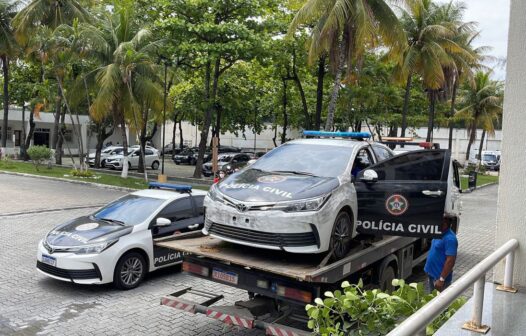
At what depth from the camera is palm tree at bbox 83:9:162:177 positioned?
790 inches

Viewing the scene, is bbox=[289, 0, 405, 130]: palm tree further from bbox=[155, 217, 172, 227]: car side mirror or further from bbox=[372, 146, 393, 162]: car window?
bbox=[155, 217, 172, 227]: car side mirror

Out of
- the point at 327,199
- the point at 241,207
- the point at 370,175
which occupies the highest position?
the point at 370,175

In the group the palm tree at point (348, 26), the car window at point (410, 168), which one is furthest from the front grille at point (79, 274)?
the palm tree at point (348, 26)

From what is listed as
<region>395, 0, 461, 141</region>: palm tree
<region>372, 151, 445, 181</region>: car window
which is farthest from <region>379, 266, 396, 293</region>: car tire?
<region>395, 0, 461, 141</region>: palm tree

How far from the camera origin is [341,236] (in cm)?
594

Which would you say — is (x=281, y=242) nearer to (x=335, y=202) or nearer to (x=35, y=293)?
(x=335, y=202)

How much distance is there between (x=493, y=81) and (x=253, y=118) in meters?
19.9

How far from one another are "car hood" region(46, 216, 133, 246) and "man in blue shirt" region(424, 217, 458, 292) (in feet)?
15.5

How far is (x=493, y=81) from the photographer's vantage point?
4053 cm

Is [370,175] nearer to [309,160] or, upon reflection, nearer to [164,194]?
[309,160]

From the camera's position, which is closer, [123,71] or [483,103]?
[123,71]

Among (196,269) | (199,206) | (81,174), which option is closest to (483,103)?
(81,174)

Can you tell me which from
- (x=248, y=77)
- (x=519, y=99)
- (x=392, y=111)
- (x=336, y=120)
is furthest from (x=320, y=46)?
(x=336, y=120)

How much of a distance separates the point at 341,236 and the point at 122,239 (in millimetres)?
3770
